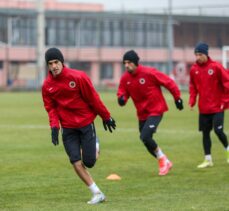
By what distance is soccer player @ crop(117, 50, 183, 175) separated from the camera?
13250 mm

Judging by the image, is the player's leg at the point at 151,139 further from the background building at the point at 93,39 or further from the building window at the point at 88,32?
the building window at the point at 88,32

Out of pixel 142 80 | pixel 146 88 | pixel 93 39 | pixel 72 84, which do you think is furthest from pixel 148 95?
pixel 93 39

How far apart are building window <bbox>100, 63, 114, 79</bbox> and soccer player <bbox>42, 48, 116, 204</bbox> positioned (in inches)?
2360

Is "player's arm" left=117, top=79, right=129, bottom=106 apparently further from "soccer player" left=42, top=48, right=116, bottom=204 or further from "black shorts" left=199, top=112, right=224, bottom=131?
"soccer player" left=42, top=48, right=116, bottom=204

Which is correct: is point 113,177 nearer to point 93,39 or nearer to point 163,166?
point 163,166

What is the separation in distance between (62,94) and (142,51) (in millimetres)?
59236

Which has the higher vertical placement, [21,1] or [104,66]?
[21,1]

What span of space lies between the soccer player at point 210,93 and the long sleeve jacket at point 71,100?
4.05 meters

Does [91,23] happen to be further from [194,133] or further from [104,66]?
[194,133]

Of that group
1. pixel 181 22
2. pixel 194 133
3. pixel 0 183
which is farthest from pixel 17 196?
pixel 181 22

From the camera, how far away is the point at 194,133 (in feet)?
70.9

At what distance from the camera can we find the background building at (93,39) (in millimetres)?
65688

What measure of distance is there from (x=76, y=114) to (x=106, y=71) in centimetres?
6085

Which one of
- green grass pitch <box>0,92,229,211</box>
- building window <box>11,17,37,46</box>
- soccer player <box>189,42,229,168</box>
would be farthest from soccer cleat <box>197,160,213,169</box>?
building window <box>11,17,37,46</box>
